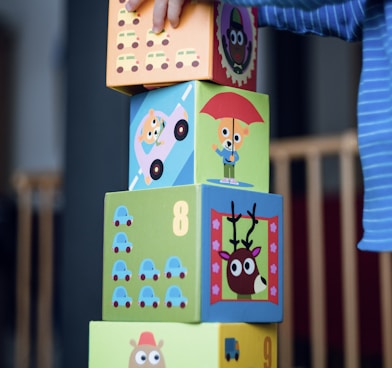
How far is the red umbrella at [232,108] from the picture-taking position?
1424 mm

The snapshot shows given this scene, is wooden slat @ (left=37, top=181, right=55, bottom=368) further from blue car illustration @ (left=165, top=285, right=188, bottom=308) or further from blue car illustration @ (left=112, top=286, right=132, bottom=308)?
blue car illustration @ (left=165, top=285, right=188, bottom=308)

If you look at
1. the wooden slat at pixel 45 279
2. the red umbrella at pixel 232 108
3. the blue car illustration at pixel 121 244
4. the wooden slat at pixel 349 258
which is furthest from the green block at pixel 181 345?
the wooden slat at pixel 45 279

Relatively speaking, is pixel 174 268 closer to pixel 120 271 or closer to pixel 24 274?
pixel 120 271

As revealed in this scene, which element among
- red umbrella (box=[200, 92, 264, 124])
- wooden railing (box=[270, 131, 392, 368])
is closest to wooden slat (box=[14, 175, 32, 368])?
wooden railing (box=[270, 131, 392, 368])

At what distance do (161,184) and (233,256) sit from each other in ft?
0.58

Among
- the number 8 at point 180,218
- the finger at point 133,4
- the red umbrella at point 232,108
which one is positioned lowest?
the number 8 at point 180,218

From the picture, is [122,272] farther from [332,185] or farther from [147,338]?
[332,185]

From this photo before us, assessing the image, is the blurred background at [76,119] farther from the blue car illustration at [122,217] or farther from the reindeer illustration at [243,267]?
the reindeer illustration at [243,267]

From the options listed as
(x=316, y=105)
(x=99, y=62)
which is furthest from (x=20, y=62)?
(x=99, y=62)

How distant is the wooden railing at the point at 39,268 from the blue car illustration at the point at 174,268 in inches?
67.2

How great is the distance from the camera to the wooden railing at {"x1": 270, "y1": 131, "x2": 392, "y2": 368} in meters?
2.43

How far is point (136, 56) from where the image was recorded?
1477mm

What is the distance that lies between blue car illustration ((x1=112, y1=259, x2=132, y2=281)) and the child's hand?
0.40m

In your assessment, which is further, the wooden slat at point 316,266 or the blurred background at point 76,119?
the wooden slat at point 316,266
